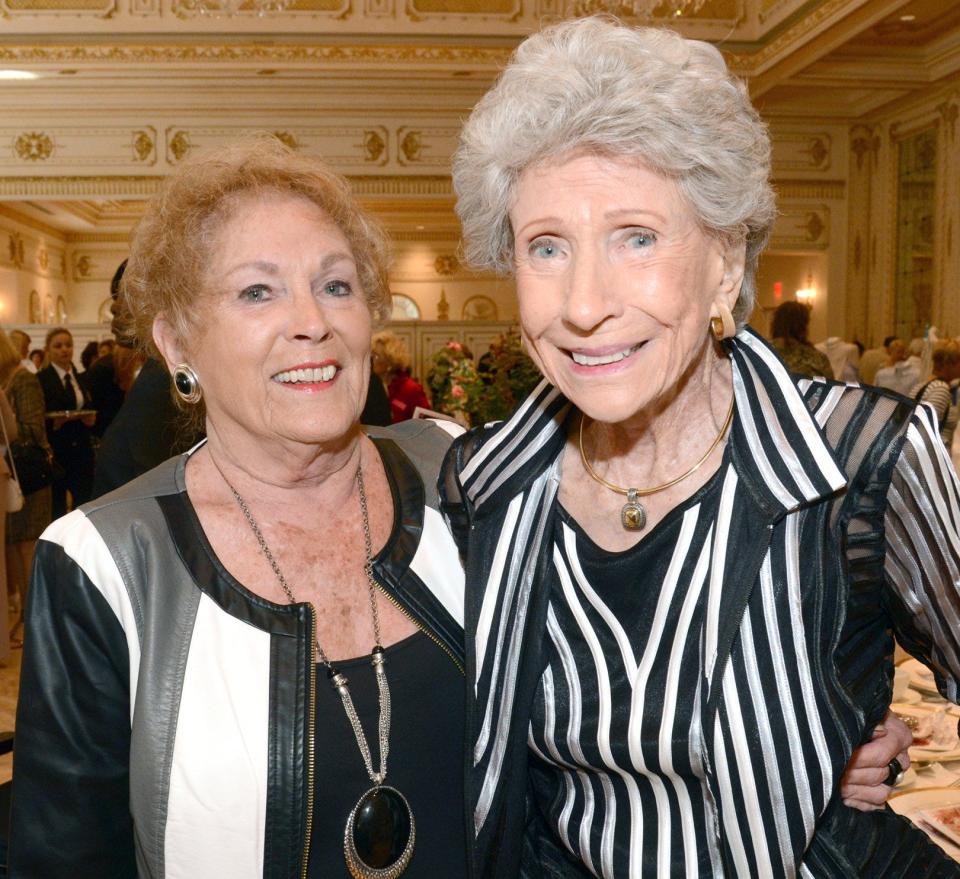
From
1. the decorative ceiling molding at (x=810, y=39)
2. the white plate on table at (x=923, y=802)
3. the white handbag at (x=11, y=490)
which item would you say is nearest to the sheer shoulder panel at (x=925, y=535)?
the white plate on table at (x=923, y=802)

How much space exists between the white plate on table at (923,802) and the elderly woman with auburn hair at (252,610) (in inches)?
30.6

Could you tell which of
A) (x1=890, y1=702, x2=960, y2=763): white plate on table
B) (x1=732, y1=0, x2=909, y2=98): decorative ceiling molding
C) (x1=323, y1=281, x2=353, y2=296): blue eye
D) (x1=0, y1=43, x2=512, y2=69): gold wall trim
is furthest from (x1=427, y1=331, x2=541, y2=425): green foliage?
(x1=0, y1=43, x2=512, y2=69): gold wall trim

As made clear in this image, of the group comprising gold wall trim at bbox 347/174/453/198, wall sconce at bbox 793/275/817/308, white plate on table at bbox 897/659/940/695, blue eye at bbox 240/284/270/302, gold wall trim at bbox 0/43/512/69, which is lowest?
white plate on table at bbox 897/659/940/695

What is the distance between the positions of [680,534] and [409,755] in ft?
1.80

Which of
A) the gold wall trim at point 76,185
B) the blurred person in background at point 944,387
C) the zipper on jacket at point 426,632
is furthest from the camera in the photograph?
the gold wall trim at point 76,185

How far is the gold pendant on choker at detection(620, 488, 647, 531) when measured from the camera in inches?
56.7

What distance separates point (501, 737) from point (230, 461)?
63 centimetres

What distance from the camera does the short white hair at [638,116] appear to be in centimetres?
125

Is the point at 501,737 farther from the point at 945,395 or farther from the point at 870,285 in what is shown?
the point at 870,285

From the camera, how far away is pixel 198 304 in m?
1.59

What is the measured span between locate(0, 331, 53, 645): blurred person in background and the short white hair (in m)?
4.39

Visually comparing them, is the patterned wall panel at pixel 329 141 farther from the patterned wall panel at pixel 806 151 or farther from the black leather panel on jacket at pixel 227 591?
the black leather panel on jacket at pixel 227 591

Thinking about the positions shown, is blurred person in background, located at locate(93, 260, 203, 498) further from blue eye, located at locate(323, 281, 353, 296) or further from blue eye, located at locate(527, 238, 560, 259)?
blue eye, located at locate(527, 238, 560, 259)

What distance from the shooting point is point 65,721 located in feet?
4.71
